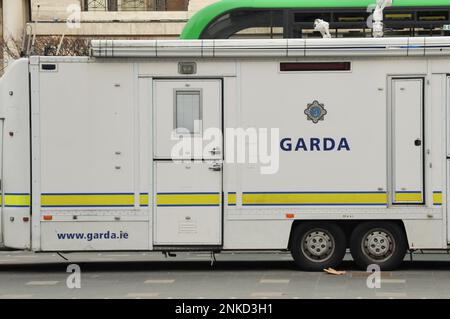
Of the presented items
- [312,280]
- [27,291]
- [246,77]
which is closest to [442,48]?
[246,77]

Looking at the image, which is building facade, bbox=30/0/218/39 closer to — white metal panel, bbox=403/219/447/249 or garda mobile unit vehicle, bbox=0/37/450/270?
garda mobile unit vehicle, bbox=0/37/450/270

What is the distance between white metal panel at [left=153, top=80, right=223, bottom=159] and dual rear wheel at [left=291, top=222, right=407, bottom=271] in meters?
1.68

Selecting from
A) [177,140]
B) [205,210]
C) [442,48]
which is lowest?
[205,210]

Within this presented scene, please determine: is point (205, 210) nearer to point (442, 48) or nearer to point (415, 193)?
point (415, 193)

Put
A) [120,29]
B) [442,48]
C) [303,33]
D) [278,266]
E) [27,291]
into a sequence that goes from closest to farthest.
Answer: [27,291] → [442,48] → [278,266] → [303,33] → [120,29]

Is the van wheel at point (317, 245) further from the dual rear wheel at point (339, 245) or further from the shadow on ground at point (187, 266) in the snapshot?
the shadow on ground at point (187, 266)

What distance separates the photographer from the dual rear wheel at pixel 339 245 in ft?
47.4

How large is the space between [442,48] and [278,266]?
4058 mm

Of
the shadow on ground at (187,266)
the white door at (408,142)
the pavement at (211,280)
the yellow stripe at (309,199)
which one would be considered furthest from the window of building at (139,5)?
the yellow stripe at (309,199)

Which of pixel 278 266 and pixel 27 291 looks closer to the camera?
pixel 27 291

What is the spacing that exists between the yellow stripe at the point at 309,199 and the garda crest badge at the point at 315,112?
103 cm

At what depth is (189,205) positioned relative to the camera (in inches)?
566

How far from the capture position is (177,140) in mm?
14438
